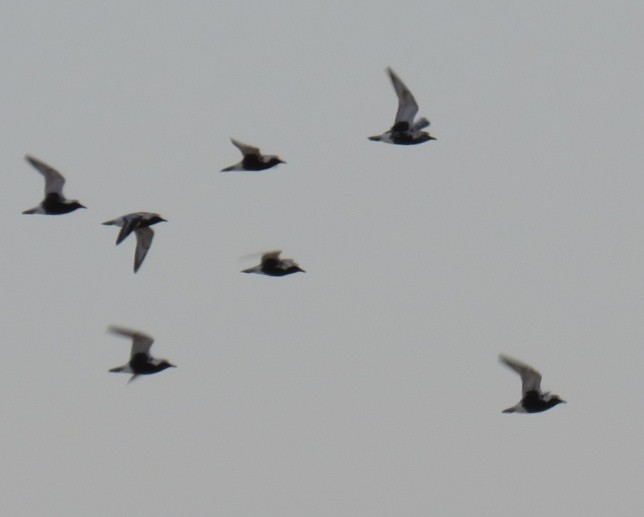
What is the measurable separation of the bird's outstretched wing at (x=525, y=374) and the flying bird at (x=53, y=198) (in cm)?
1287

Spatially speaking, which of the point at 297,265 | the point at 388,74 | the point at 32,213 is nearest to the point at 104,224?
the point at 32,213

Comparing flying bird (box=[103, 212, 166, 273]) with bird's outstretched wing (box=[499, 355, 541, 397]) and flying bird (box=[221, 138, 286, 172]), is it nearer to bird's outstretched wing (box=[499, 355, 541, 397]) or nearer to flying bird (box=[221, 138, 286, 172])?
flying bird (box=[221, 138, 286, 172])

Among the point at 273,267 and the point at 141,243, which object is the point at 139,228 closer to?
the point at 141,243

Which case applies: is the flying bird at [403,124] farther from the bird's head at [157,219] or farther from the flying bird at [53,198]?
the flying bird at [53,198]

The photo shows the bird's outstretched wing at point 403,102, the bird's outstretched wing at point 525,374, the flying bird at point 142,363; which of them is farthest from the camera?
the bird's outstretched wing at point 403,102

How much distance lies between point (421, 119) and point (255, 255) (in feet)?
22.6

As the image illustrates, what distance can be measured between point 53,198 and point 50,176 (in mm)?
661

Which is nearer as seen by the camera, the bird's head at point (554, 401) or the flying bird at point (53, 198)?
the bird's head at point (554, 401)

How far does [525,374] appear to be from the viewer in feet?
129

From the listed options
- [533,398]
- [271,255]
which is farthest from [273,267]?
[533,398]

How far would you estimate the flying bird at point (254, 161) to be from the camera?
41062 millimetres

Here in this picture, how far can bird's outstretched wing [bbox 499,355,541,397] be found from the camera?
3847 centimetres

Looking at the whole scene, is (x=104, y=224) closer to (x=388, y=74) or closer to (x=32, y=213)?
(x=32, y=213)

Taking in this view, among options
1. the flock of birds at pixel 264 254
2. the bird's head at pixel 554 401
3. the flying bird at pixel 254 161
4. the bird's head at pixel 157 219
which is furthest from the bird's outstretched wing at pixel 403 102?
the bird's head at pixel 554 401
